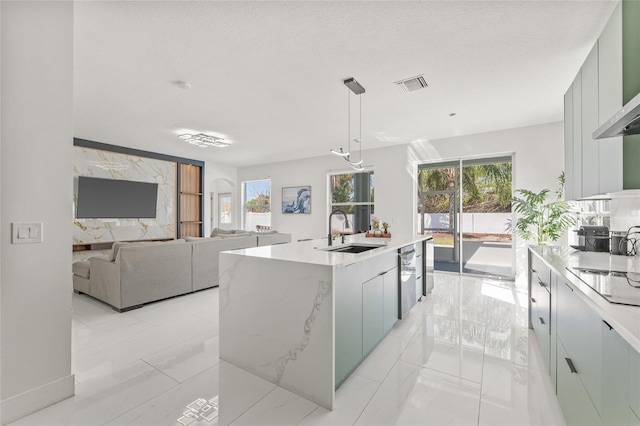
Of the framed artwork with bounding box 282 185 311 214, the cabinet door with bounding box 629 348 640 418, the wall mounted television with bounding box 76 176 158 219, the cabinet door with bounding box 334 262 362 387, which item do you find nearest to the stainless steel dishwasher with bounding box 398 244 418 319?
the cabinet door with bounding box 334 262 362 387

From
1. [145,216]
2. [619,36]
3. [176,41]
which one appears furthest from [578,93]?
[145,216]

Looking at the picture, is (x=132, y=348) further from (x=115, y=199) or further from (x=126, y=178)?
(x=126, y=178)

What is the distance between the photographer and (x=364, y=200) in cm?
670

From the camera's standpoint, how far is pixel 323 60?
2705 mm

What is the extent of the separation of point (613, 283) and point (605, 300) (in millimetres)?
406

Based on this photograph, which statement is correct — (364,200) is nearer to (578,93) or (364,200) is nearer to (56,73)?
(578,93)

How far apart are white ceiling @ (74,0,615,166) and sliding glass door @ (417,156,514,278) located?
3.44 ft

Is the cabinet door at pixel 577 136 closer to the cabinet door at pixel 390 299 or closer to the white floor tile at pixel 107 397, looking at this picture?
the cabinet door at pixel 390 299

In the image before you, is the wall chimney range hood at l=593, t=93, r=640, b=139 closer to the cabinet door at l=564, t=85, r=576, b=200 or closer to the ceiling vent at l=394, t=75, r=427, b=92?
the cabinet door at l=564, t=85, r=576, b=200

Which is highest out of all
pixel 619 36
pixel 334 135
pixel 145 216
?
pixel 334 135

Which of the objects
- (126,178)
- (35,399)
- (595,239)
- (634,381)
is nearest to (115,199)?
(126,178)

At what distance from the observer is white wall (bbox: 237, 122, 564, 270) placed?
15.3 ft

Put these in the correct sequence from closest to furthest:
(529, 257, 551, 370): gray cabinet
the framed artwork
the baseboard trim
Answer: the baseboard trim < (529, 257, 551, 370): gray cabinet < the framed artwork

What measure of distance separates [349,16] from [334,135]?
3159mm
